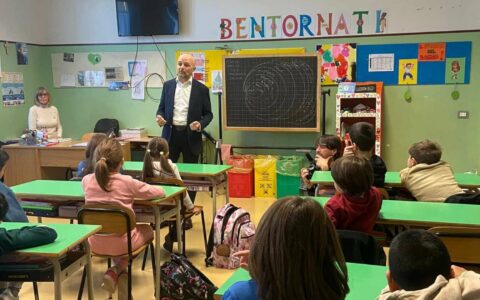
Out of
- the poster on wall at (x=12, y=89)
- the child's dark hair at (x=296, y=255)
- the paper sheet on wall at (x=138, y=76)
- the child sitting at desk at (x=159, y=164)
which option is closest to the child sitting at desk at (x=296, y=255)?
the child's dark hair at (x=296, y=255)

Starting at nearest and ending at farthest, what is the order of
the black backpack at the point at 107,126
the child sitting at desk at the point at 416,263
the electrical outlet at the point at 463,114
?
the child sitting at desk at the point at 416,263, the electrical outlet at the point at 463,114, the black backpack at the point at 107,126

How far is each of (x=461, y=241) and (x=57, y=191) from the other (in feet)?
8.12

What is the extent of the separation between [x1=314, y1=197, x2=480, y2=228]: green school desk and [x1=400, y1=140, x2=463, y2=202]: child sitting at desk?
0.34 meters

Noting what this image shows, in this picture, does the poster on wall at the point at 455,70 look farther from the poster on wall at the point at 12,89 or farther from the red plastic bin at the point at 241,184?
the poster on wall at the point at 12,89

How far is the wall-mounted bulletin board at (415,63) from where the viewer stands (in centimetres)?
567

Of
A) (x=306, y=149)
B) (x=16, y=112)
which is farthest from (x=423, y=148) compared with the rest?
(x=16, y=112)

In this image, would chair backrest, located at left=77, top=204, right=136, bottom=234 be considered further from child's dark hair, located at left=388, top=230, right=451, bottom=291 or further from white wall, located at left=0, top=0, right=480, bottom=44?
white wall, located at left=0, top=0, right=480, bottom=44

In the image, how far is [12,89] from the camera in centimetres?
638

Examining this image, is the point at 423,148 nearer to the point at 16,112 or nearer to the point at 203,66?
the point at 203,66

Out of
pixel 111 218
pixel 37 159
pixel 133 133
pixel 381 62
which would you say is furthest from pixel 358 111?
pixel 37 159

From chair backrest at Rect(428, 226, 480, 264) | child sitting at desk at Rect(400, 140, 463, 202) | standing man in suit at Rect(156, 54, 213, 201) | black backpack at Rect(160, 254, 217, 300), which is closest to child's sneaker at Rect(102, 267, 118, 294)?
black backpack at Rect(160, 254, 217, 300)

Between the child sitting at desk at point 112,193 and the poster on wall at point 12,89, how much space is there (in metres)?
3.88

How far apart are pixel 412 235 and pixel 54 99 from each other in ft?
21.4

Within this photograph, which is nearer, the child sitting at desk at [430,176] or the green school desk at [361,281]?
the green school desk at [361,281]
